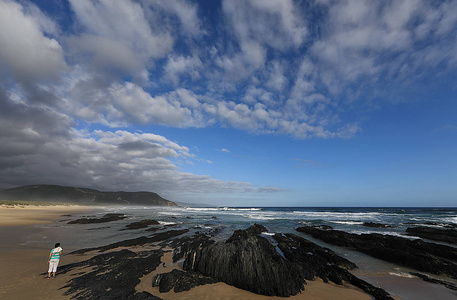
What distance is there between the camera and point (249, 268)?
32.0 feet

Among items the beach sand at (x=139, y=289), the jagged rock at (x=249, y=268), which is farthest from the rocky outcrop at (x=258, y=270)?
the beach sand at (x=139, y=289)

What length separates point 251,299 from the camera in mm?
8531

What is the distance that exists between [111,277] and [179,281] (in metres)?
3.91

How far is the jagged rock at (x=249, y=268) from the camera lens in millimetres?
9086

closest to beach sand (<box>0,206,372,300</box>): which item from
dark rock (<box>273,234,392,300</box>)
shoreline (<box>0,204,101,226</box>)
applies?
dark rock (<box>273,234,392,300</box>)

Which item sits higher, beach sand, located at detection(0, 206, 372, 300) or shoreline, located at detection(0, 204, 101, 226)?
beach sand, located at detection(0, 206, 372, 300)

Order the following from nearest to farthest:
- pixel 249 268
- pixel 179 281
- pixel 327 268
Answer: pixel 179 281 → pixel 249 268 → pixel 327 268

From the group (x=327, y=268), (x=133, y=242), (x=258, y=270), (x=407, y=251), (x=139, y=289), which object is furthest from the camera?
(x=133, y=242)

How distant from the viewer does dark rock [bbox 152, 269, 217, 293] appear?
905 centimetres

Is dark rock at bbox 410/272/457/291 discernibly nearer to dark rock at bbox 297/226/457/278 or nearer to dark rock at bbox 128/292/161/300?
dark rock at bbox 297/226/457/278

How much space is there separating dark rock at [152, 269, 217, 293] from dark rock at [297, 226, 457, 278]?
14952mm

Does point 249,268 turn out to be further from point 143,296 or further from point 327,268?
point 327,268

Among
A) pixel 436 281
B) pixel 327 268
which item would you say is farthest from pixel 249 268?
pixel 436 281

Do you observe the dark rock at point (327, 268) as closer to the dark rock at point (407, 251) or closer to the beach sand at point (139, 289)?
the beach sand at point (139, 289)
